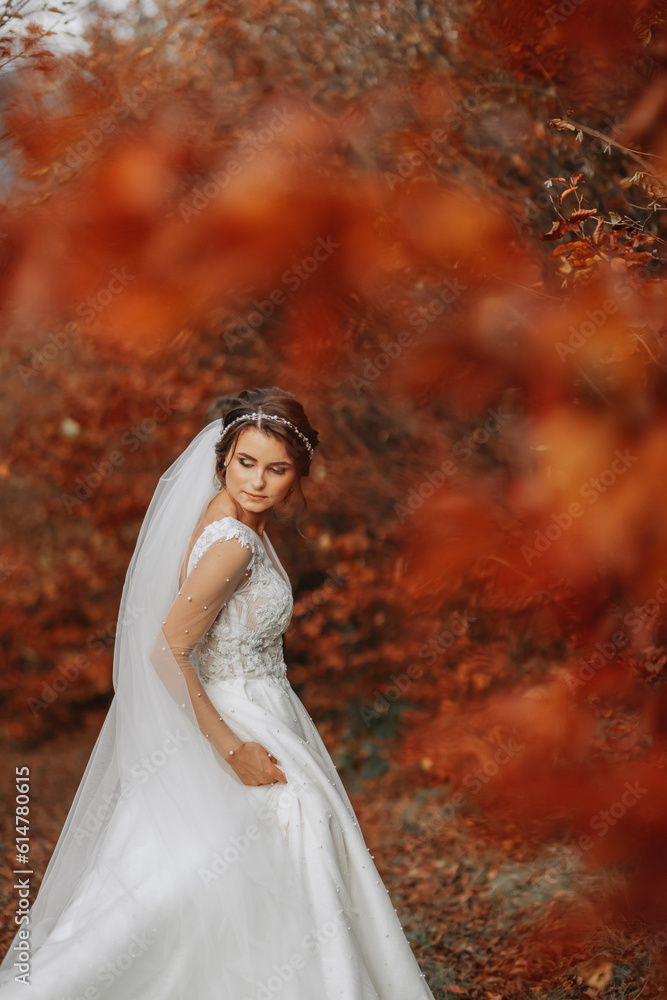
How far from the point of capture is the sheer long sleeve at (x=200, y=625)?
245 cm

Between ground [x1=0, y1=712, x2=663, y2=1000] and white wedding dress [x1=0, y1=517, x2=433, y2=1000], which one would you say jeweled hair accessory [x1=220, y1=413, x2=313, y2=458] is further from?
ground [x1=0, y1=712, x2=663, y2=1000]

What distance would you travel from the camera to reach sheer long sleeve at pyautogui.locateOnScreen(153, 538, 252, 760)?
2447 mm

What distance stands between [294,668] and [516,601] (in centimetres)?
133

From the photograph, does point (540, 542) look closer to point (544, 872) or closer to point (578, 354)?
point (578, 354)

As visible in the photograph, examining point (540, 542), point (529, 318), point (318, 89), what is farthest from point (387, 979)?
point (318, 89)

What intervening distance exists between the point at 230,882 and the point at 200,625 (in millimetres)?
625

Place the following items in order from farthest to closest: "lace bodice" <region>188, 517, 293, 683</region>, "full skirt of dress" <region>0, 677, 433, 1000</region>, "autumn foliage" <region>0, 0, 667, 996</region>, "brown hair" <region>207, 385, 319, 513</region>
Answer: "autumn foliage" <region>0, 0, 667, 996</region>
"brown hair" <region>207, 385, 319, 513</region>
"lace bodice" <region>188, 517, 293, 683</region>
"full skirt of dress" <region>0, 677, 433, 1000</region>

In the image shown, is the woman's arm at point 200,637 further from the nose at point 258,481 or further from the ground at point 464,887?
the ground at point 464,887

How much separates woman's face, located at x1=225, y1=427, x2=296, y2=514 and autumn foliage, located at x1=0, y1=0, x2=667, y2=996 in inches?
108

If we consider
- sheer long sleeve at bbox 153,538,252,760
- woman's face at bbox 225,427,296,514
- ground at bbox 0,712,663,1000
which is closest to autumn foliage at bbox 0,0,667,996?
ground at bbox 0,712,663,1000

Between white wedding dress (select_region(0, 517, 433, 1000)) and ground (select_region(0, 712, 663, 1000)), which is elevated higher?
white wedding dress (select_region(0, 517, 433, 1000))

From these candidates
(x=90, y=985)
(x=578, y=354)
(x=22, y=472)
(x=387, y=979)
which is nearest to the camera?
(x=90, y=985)

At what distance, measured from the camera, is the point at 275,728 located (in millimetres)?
2586

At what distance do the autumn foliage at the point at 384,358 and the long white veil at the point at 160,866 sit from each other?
2.79 meters
